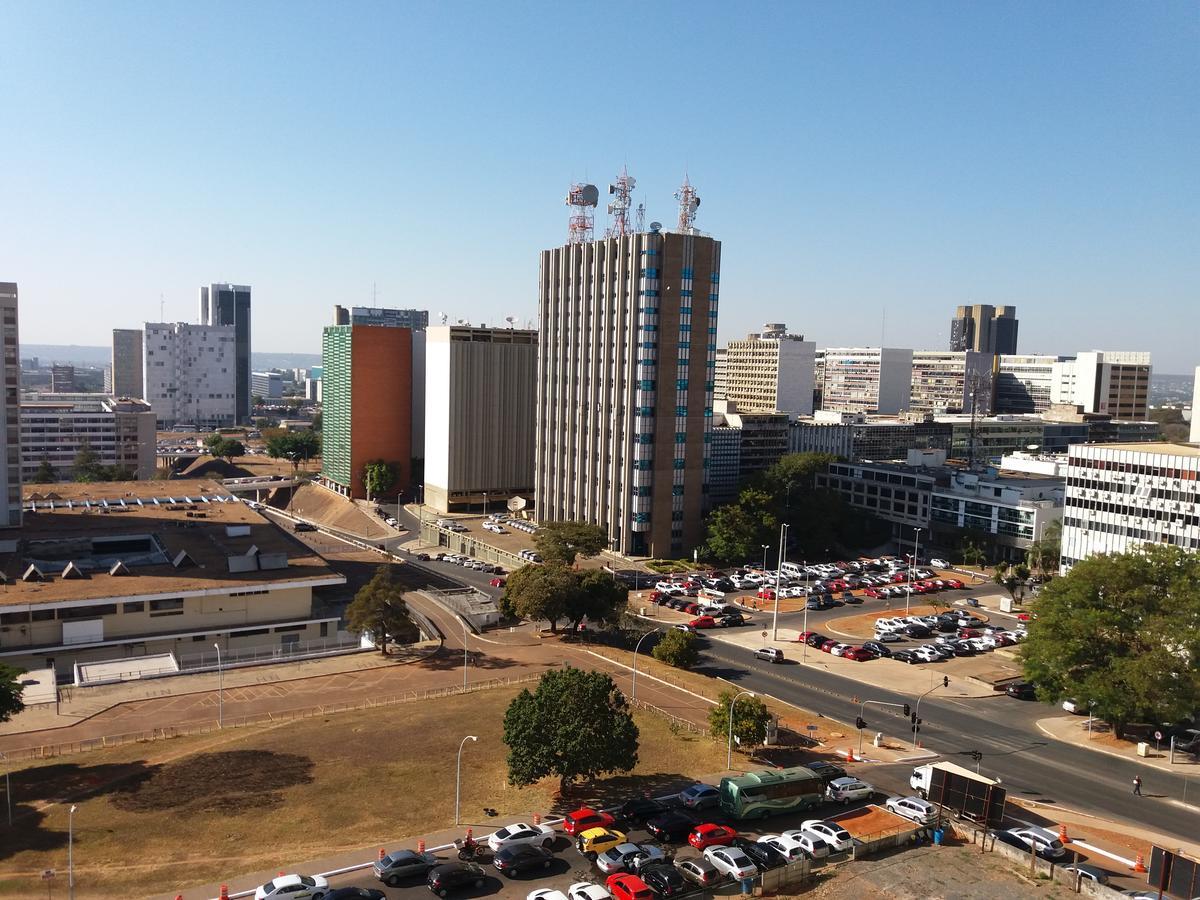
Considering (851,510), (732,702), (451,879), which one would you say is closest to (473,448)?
(851,510)

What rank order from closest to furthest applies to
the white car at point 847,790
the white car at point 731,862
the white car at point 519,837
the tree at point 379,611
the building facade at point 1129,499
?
the white car at point 731,862 → the white car at point 519,837 → the white car at point 847,790 → the tree at point 379,611 → the building facade at point 1129,499

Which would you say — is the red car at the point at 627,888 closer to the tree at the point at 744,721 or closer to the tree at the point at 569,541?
the tree at the point at 744,721

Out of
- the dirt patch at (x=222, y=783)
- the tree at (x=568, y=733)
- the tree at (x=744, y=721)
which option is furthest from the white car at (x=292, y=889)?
the tree at (x=744, y=721)

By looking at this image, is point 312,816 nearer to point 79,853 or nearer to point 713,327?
point 79,853

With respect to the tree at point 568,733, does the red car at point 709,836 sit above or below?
below

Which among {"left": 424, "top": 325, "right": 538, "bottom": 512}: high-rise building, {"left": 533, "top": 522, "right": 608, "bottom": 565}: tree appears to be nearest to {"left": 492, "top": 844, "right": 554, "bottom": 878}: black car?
{"left": 533, "top": 522, "right": 608, "bottom": 565}: tree

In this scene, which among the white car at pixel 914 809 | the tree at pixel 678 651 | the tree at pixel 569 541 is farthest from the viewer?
the tree at pixel 569 541

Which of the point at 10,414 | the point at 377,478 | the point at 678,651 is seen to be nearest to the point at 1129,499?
the point at 678,651
